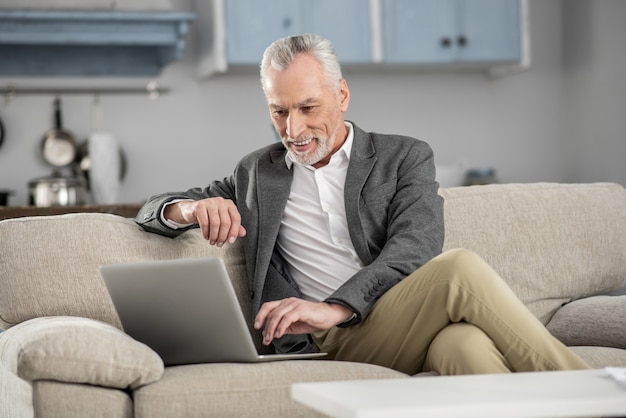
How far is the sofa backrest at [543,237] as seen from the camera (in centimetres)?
280

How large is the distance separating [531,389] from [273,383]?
651 millimetres

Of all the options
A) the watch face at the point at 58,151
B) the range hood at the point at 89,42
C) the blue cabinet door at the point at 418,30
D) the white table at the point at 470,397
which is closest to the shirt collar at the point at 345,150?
the white table at the point at 470,397

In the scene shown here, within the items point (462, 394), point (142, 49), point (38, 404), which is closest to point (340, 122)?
point (38, 404)

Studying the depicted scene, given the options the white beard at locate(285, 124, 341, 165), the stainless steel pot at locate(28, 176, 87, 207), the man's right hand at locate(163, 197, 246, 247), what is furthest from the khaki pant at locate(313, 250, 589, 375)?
the stainless steel pot at locate(28, 176, 87, 207)

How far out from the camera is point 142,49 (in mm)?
4617

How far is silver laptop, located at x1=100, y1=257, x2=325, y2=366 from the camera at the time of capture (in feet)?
6.74

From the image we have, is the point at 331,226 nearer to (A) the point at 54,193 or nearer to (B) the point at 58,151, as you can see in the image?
(A) the point at 54,193

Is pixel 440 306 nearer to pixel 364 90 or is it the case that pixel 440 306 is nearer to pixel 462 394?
pixel 462 394

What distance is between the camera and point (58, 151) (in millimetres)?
4504

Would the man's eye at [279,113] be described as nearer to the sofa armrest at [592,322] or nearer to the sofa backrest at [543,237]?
the sofa backrest at [543,237]

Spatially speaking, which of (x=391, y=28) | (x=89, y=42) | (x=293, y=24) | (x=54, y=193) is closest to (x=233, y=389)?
(x=54, y=193)

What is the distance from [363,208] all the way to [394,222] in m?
0.11

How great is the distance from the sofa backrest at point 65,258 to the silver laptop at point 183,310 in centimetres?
22

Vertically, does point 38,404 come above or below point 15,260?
below
